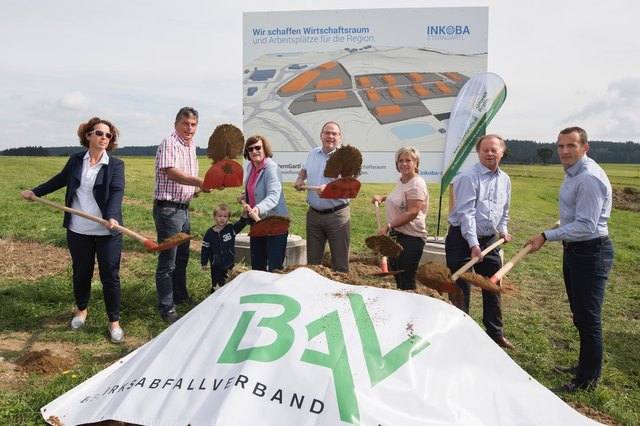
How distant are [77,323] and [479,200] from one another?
3.33m

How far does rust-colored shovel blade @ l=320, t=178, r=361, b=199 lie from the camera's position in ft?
13.7

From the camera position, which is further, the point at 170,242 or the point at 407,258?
the point at 407,258

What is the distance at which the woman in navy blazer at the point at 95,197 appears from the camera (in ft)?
12.5

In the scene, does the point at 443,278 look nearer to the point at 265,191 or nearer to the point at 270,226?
the point at 270,226

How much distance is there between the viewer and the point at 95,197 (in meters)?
3.81

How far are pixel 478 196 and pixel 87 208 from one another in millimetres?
2895

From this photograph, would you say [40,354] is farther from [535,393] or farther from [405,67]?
[405,67]

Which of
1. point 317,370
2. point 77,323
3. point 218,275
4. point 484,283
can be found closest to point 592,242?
point 484,283

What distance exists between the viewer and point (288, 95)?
7004mm

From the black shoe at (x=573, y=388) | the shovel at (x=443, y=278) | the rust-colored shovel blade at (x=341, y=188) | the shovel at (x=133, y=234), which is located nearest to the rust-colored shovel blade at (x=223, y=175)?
the shovel at (x=133, y=234)

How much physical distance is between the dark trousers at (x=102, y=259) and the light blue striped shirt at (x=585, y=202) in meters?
3.11

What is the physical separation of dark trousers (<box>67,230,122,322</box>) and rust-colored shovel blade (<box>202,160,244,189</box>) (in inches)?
31.9

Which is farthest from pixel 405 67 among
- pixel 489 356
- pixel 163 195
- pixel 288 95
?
pixel 489 356

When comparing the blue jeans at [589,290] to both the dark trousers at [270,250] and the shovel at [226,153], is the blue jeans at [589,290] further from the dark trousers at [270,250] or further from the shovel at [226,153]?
the shovel at [226,153]
